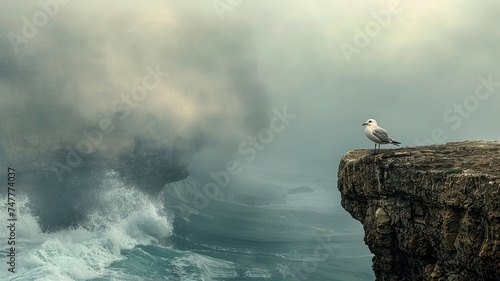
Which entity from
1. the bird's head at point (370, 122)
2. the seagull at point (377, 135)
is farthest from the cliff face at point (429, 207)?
the bird's head at point (370, 122)

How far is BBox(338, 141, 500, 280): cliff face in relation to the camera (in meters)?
13.9

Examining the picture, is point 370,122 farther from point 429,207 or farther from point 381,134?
point 429,207

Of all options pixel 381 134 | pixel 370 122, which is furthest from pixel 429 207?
pixel 370 122

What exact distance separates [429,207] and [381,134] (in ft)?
14.5

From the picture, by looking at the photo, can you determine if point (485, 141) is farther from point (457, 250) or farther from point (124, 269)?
point (124, 269)

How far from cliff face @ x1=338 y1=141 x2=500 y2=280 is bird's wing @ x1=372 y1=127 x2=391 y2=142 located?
0.58m

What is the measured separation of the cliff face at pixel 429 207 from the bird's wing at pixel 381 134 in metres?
0.58

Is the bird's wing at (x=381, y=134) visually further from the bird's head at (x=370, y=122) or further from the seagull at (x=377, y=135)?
the bird's head at (x=370, y=122)

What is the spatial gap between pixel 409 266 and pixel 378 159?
14.8 feet

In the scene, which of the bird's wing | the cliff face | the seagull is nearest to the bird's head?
the seagull

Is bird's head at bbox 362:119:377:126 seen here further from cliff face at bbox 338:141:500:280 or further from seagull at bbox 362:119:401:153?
cliff face at bbox 338:141:500:280

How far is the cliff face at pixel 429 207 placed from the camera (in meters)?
13.9

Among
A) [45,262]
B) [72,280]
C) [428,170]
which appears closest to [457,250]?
[428,170]

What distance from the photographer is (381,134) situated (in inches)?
782
